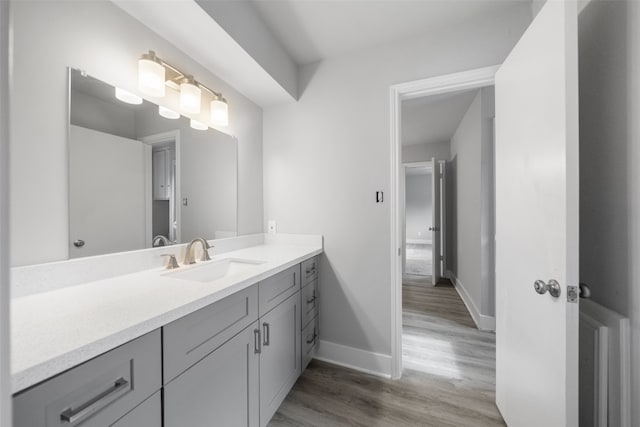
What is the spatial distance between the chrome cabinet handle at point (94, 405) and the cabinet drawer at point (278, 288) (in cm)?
60

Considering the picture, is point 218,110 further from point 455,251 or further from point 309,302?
point 455,251

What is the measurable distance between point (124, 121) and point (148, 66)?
299mm

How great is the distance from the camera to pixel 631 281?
0.83 metres

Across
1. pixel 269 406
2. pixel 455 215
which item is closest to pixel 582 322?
pixel 269 406

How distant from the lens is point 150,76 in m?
1.22

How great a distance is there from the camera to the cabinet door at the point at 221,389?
2.62ft

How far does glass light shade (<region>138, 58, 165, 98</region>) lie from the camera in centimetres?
120

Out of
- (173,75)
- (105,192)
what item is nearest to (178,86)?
(173,75)

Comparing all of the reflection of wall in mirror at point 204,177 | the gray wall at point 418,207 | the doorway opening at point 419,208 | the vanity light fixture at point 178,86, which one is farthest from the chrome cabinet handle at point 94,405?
the gray wall at point 418,207

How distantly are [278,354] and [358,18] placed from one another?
212cm

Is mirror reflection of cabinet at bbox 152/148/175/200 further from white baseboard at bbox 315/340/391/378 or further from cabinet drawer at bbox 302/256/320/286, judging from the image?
white baseboard at bbox 315/340/391/378

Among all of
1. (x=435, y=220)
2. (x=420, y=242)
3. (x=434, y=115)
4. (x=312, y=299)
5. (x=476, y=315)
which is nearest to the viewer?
(x=312, y=299)

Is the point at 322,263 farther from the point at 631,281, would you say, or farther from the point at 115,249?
the point at 631,281

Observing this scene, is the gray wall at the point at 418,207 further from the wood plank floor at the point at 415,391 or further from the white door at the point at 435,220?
the wood plank floor at the point at 415,391
